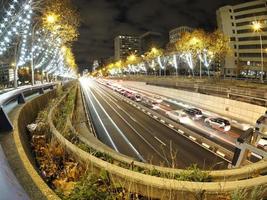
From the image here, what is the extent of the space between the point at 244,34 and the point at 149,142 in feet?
371

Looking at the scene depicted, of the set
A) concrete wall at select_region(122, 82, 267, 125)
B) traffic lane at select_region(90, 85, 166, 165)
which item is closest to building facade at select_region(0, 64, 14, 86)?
traffic lane at select_region(90, 85, 166, 165)

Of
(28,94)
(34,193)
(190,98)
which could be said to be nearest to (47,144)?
(34,193)

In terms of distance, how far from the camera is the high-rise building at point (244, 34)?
408ft

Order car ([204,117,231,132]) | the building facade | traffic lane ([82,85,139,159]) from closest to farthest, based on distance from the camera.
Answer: traffic lane ([82,85,139,159]) → car ([204,117,231,132]) → the building facade

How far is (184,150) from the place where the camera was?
2712 cm

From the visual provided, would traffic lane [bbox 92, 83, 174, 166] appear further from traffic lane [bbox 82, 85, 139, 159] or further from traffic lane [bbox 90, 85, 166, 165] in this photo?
traffic lane [bbox 82, 85, 139, 159]

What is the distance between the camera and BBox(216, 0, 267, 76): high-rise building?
124m

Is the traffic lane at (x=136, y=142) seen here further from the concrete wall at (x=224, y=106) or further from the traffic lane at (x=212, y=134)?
the concrete wall at (x=224, y=106)

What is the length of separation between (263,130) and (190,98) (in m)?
40.8

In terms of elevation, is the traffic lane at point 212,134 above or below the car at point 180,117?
below

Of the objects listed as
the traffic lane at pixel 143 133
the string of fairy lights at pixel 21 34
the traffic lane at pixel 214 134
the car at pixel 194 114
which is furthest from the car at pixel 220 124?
the string of fairy lights at pixel 21 34

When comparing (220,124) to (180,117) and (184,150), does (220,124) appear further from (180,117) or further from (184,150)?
(184,150)

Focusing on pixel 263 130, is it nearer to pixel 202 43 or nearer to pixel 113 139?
pixel 113 139

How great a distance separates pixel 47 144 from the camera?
12398 mm
